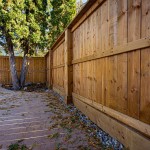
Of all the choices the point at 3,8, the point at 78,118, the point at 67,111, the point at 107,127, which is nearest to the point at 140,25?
the point at 107,127

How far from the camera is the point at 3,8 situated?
323 inches

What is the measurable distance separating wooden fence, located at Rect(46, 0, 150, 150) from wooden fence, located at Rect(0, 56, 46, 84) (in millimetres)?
9202

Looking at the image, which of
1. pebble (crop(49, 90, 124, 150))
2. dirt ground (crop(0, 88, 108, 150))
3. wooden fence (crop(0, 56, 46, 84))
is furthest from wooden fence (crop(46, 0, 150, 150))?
wooden fence (crop(0, 56, 46, 84))

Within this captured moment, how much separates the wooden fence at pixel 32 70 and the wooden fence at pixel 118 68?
9.20 m

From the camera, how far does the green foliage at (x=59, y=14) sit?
11.3m

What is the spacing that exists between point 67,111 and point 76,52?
1492 mm

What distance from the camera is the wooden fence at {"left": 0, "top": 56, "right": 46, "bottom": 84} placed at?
11.7 metres

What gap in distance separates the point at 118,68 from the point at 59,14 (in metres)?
10.4

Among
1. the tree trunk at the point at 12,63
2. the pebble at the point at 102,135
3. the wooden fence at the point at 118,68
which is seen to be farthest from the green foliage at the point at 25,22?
the pebble at the point at 102,135

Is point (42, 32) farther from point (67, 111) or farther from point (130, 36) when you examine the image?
point (130, 36)

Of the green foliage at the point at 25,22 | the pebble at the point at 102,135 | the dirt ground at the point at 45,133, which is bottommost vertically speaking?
the dirt ground at the point at 45,133

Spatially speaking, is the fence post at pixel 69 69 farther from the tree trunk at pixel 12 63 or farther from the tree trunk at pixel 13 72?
the tree trunk at pixel 13 72

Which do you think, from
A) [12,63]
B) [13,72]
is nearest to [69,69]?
[12,63]

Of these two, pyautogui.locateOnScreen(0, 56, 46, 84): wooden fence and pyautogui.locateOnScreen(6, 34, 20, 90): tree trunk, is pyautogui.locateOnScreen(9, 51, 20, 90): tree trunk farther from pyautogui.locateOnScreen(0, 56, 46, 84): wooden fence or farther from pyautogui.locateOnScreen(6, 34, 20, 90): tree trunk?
pyautogui.locateOnScreen(0, 56, 46, 84): wooden fence
